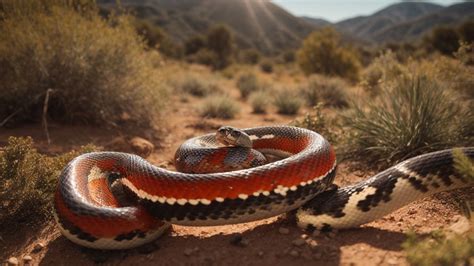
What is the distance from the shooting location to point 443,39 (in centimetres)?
3247

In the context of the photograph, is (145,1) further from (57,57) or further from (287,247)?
(287,247)

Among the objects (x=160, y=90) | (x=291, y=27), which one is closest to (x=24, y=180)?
(x=160, y=90)

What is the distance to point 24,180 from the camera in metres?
4.65

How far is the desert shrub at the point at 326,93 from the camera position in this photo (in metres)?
13.6

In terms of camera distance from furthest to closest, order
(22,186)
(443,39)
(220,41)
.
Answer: (220,41)
(443,39)
(22,186)

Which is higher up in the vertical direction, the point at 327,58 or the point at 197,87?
the point at 327,58

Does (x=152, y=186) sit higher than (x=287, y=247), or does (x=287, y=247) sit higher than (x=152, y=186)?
(x=152, y=186)

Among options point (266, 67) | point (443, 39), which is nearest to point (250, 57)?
point (266, 67)

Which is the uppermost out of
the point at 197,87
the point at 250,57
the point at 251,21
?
the point at 197,87

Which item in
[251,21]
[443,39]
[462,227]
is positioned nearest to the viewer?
[462,227]

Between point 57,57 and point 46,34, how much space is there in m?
0.60

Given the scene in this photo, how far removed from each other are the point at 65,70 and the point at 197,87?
8.20 metres

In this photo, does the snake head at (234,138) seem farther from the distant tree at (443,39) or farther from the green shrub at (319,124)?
the distant tree at (443,39)

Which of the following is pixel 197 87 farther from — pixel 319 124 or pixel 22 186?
pixel 22 186
